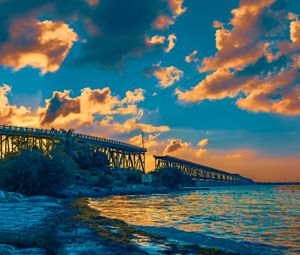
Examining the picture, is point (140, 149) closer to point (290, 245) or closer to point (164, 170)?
point (164, 170)

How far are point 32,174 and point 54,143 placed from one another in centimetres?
4017

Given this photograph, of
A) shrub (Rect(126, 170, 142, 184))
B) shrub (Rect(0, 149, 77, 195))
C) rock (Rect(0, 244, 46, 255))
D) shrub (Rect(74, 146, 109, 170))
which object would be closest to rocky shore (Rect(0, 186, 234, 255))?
rock (Rect(0, 244, 46, 255))

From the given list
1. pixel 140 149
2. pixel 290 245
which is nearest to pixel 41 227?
pixel 290 245

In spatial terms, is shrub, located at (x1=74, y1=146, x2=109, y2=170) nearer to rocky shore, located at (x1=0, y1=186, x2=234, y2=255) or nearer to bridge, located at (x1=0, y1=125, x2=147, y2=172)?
bridge, located at (x1=0, y1=125, x2=147, y2=172)

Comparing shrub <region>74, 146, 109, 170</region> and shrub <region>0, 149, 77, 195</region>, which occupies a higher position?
shrub <region>74, 146, 109, 170</region>

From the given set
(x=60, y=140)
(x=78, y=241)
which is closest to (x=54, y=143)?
(x=60, y=140)

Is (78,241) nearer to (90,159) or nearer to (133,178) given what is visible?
(90,159)

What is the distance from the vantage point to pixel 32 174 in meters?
53.7

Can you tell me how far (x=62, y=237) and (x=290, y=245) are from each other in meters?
9.60

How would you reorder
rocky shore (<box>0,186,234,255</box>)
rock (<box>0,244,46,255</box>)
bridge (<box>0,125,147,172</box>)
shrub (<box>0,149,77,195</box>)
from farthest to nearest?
bridge (<box>0,125,147,172</box>)
shrub (<box>0,149,77,195</box>)
rocky shore (<box>0,186,234,255</box>)
rock (<box>0,244,46,255</box>)

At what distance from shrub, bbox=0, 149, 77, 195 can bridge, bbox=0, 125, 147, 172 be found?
24.5ft

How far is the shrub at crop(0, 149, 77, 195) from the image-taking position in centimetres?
5469

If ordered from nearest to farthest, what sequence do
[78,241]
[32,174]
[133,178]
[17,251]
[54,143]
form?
[17,251] → [78,241] → [32,174] → [54,143] → [133,178]

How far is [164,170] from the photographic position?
140 meters
